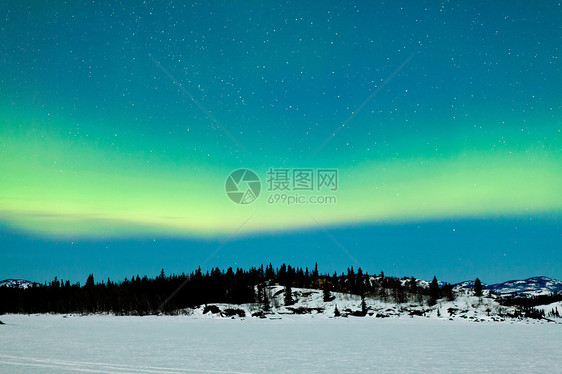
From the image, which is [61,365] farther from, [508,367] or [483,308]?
[483,308]

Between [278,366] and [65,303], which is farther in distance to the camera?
[65,303]

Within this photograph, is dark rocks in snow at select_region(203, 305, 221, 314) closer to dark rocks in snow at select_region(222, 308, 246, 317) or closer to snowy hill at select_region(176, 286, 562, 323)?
snowy hill at select_region(176, 286, 562, 323)

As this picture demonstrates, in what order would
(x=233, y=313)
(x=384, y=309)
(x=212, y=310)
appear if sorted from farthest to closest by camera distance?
(x=384, y=309) < (x=212, y=310) < (x=233, y=313)

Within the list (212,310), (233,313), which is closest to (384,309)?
→ (233,313)

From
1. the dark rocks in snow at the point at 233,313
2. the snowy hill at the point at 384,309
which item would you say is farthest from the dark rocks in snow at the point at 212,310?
the dark rocks in snow at the point at 233,313

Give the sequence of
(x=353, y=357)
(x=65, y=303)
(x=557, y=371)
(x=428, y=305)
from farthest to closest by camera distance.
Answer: (x=65, y=303) → (x=428, y=305) → (x=353, y=357) → (x=557, y=371)

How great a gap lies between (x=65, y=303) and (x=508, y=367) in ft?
671

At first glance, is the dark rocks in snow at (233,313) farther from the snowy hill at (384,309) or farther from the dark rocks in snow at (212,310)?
the dark rocks in snow at (212,310)

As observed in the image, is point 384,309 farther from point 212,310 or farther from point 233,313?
point 212,310

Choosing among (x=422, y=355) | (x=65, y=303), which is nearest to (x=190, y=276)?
(x=65, y=303)

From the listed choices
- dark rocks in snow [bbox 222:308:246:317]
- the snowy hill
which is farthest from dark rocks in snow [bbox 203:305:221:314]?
dark rocks in snow [bbox 222:308:246:317]

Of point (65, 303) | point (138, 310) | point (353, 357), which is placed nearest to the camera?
point (353, 357)

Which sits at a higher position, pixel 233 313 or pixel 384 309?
pixel 384 309

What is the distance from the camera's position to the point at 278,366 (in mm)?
23188
